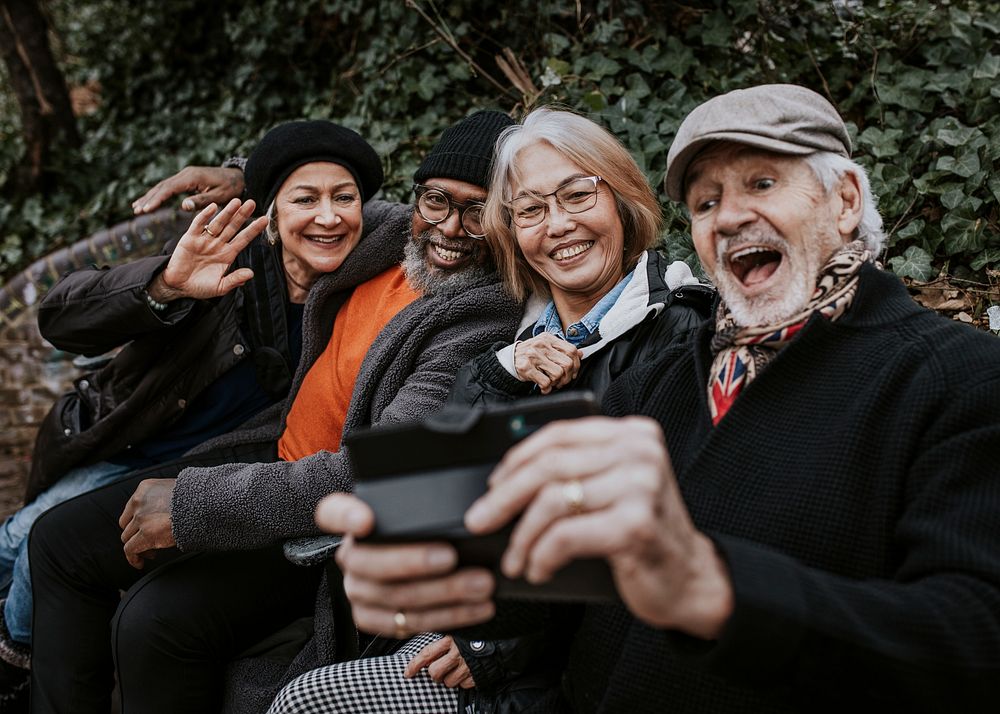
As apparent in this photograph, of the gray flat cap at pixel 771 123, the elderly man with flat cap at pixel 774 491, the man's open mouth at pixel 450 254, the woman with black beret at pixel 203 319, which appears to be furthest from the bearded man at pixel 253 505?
the gray flat cap at pixel 771 123

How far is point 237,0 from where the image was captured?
5.75 m

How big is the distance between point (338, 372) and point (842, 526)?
1.68 m

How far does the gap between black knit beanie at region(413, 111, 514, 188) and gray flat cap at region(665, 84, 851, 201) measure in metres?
1.00

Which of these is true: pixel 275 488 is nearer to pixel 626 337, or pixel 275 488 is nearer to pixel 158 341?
pixel 158 341

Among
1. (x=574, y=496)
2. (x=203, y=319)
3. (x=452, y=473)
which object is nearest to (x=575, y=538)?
(x=574, y=496)

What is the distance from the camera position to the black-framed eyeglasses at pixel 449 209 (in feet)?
8.25

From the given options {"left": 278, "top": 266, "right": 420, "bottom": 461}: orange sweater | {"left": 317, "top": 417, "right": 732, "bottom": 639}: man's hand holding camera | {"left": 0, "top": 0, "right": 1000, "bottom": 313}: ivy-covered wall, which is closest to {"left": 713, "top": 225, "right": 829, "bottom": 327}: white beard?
{"left": 317, "top": 417, "right": 732, "bottom": 639}: man's hand holding camera

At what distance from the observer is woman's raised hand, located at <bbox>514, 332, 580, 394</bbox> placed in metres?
2.00

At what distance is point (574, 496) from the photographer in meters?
→ 0.81

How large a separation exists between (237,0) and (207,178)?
325 cm

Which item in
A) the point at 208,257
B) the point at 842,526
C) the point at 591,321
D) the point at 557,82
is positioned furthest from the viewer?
the point at 557,82

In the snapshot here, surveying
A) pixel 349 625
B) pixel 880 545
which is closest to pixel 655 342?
pixel 880 545

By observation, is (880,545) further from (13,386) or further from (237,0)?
(237,0)

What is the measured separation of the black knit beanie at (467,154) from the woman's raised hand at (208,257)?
0.61 meters
